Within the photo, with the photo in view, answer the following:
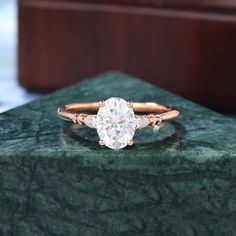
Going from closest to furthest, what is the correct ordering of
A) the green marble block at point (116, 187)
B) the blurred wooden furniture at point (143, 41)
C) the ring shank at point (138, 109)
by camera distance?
the green marble block at point (116, 187) → the ring shank at point (138, 109) → the blurred wooden furniture at point (143, 41)

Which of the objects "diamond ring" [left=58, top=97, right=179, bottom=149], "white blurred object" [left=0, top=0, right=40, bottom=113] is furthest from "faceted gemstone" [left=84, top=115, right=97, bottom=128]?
"white blurred object" [left=0, top=0, right=40, bottom=113]

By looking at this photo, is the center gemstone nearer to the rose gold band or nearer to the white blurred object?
the rose gold band

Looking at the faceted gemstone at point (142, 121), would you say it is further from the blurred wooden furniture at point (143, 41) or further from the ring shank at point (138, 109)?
the blurred wooden furniture at point (143, 41)

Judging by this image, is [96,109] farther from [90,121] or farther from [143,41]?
[143,41]

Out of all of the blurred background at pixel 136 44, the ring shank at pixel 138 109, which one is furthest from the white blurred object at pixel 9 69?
the ring shank at pixel 138 109

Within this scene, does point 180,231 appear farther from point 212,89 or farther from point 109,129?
point 212,89

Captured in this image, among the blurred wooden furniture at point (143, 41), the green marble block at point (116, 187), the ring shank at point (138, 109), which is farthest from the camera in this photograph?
the blurred wooden furniture at point (143, 41)

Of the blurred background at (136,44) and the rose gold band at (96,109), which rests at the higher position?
the rose gold band at (96,109)
